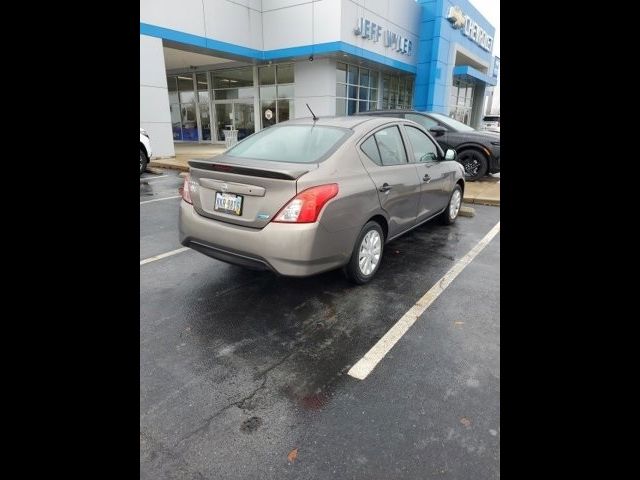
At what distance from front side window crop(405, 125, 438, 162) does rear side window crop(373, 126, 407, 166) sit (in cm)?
25

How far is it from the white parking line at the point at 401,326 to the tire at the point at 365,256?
583mm

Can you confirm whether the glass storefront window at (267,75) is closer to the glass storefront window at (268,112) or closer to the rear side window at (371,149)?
the glass storefront window at (268,112)

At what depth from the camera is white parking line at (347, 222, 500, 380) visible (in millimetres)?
2713

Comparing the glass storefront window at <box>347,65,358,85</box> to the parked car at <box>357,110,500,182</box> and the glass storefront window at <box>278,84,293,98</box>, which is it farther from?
the parked car at <box>357,110,500,182</box>

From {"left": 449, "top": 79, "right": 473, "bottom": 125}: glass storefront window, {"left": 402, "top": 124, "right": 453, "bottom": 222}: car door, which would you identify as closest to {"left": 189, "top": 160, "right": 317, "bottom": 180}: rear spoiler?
{"left": 402, "top": 124, "right": 453, "bottom": 222}: car door

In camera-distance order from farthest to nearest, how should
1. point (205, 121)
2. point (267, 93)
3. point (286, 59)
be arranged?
point (205, 121) → point (267, 93) → point (286, 59)

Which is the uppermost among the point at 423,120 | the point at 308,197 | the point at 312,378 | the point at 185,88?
the point at 185,88

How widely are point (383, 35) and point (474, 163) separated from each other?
11158 millimetres

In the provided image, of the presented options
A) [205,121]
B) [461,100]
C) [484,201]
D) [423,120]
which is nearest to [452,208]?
[484,201]

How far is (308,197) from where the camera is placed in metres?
3.16

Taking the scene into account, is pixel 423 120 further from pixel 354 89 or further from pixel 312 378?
pixel 354 89
